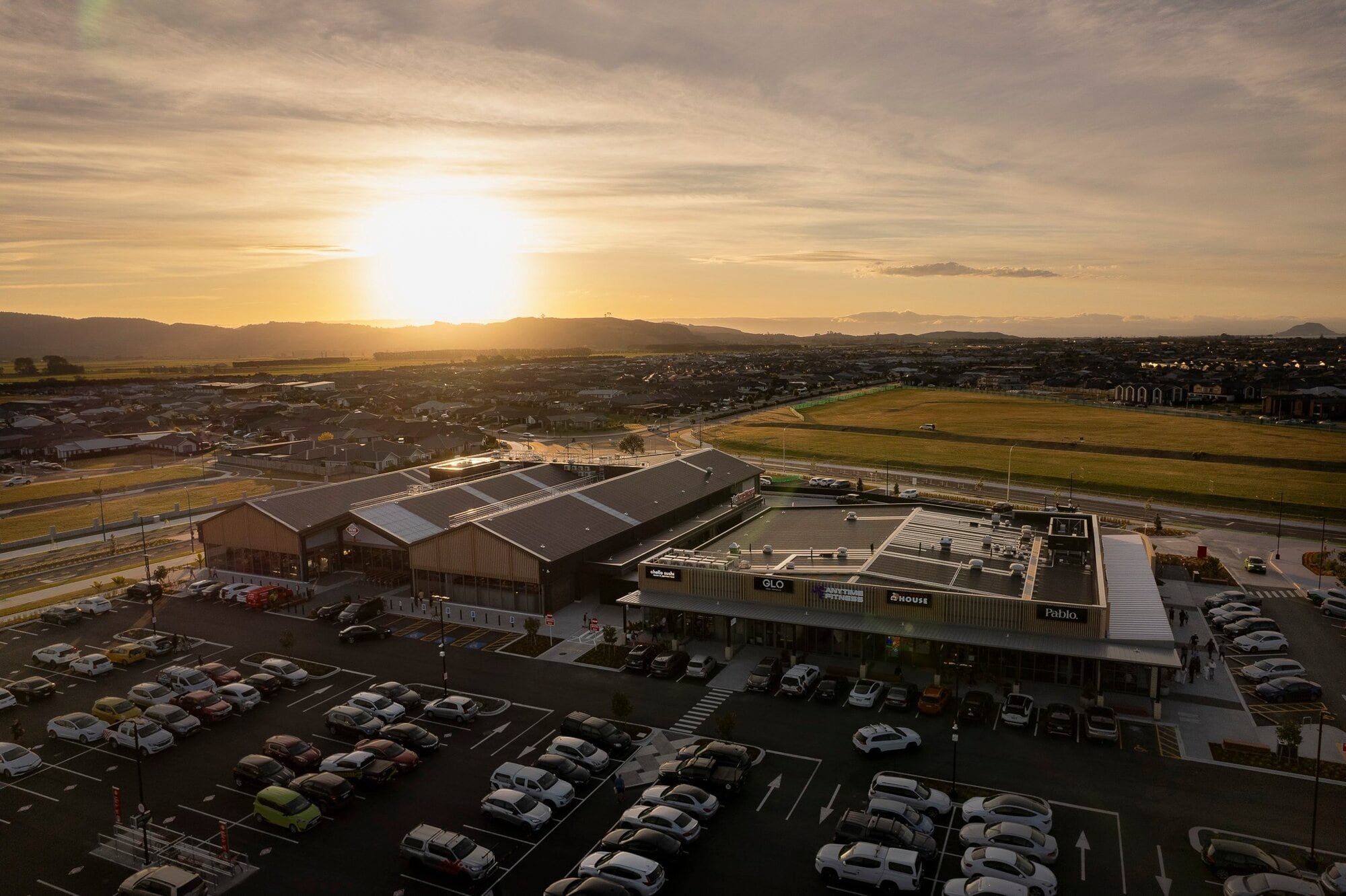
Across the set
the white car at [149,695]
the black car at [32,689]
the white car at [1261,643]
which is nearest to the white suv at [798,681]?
the white car at [1261,643]

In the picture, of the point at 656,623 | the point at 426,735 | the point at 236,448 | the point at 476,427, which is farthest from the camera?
the point at 476,427

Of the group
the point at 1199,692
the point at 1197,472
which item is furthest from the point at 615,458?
the point at 1197,472

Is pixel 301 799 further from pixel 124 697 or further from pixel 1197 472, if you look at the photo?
pixel 1197 472

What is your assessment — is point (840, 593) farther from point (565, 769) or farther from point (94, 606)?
point (94, 606)

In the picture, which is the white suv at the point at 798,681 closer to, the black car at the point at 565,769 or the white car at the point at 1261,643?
the black car at the point at 565,769

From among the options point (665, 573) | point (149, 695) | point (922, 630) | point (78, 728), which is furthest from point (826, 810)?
point (78, 728)

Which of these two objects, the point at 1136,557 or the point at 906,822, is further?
the point at 1136,557
